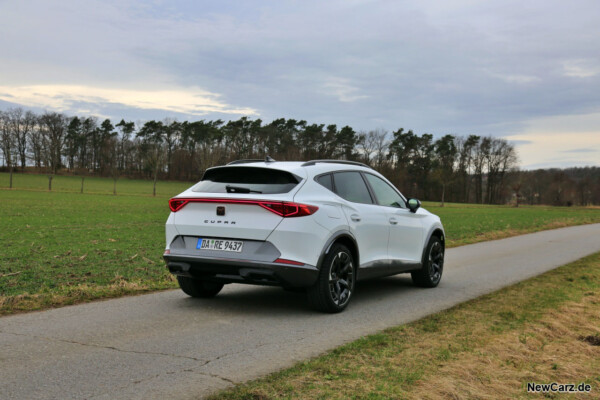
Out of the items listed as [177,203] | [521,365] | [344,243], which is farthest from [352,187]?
[521,365]

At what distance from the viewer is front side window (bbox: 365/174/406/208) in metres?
8.04

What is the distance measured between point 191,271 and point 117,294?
171 centimetres

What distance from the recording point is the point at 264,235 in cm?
624

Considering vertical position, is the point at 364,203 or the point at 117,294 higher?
the point at 364,203

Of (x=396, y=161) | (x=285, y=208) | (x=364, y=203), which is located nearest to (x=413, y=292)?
(x=364, y=203)

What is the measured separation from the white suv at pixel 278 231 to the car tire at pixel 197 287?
0.01 metres

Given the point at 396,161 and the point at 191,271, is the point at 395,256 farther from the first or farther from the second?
the point at 396,161

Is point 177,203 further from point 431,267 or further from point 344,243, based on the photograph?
point 431,267

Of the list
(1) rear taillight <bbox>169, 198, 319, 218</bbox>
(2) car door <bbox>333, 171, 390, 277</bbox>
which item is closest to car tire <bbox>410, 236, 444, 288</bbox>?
(2) car door <bbox>333, 171, 390, 277</bbox>

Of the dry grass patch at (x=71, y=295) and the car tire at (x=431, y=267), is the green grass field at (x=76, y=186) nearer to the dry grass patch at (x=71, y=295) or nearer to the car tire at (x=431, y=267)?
the dry grass patch at (x=71, y=295)

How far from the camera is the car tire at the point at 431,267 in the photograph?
892 cm

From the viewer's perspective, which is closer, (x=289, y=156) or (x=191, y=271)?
(x=191, y=271)

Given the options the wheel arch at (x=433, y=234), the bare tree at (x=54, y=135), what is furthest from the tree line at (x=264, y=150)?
the wheel arch at (x=433, y=234)

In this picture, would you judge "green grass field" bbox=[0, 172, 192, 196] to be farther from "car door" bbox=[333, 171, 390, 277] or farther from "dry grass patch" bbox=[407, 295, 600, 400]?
"dry grass patch" bbox=[407, 295, 600, 400]
